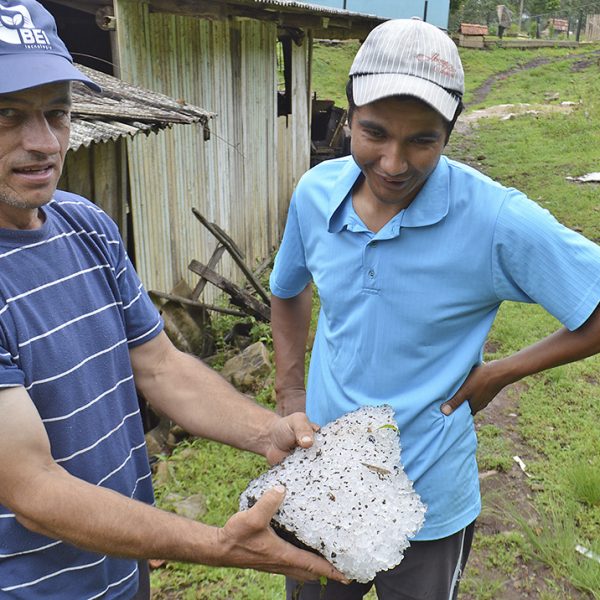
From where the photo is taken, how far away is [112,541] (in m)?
1.63

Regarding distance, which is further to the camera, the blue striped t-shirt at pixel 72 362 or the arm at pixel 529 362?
the arm at pixel 529 362

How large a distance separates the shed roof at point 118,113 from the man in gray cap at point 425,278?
194 centimetres

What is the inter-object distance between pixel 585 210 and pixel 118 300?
34.8 feet

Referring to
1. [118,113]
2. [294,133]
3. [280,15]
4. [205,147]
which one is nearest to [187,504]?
[118,113]

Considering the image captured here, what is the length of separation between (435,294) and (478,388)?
1.20 feet

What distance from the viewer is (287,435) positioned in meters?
2.12

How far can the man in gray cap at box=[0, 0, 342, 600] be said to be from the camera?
161 cm

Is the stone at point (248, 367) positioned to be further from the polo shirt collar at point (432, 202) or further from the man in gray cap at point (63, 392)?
the polo shirt collar at point (432, 202)

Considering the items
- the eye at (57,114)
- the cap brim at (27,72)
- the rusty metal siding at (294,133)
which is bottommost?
the rusty metal siding at (294,133)

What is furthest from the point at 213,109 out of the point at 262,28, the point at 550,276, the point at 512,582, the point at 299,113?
the point at 550,276

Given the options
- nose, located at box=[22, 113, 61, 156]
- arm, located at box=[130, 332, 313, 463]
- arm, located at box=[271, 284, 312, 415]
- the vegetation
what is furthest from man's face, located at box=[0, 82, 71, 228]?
the vegetation

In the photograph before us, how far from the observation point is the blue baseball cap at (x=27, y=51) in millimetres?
1640

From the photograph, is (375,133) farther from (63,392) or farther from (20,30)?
(63,392)

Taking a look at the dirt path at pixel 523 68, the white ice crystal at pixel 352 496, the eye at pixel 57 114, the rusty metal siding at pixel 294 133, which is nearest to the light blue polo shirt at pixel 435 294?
the white ice crystal at pixel 352 496
